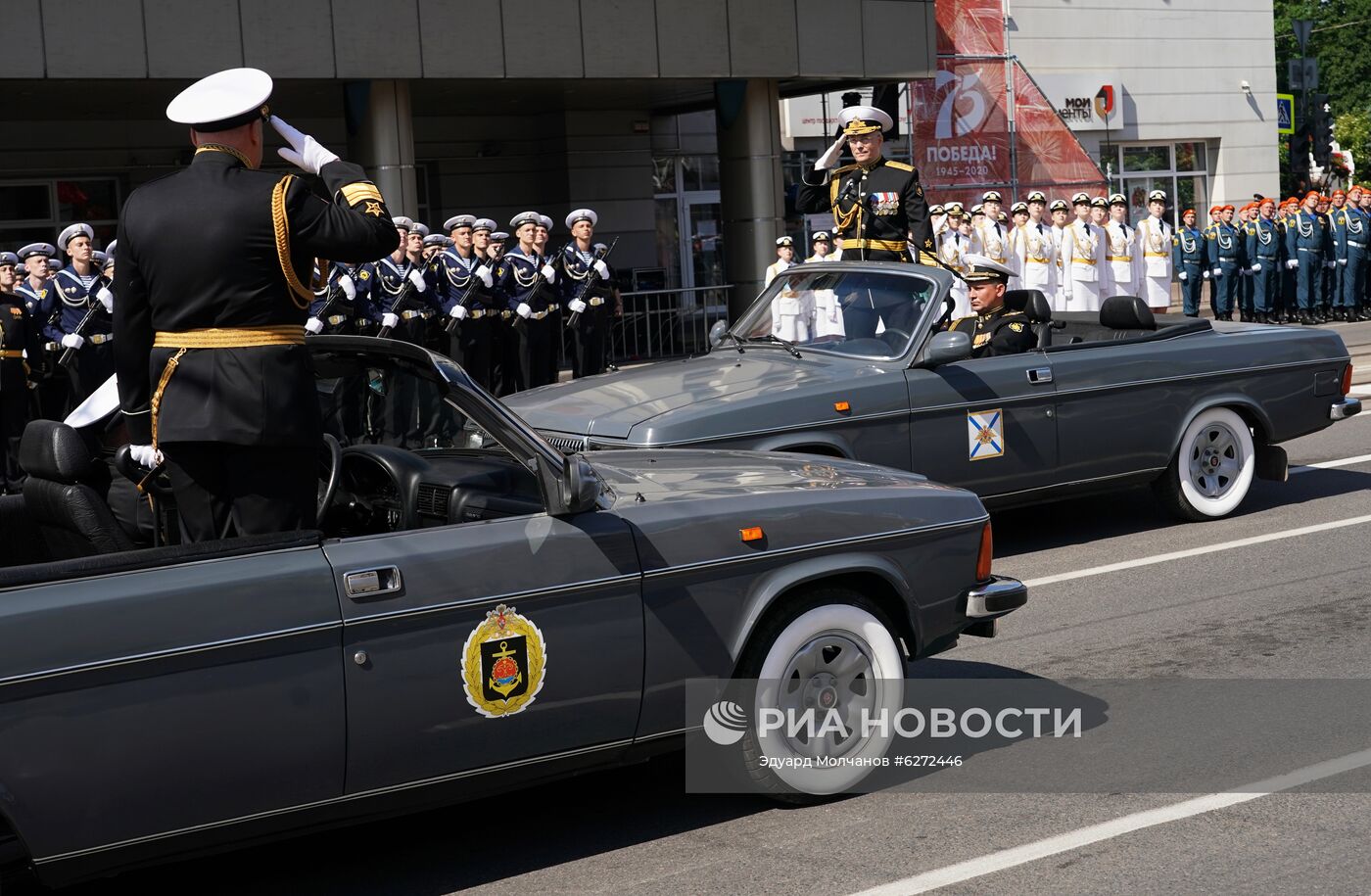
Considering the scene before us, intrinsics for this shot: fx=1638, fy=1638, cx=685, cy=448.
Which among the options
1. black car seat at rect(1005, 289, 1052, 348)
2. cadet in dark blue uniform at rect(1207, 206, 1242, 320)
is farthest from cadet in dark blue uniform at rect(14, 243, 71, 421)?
cadet in dark blue uniform at rect(1207, 206, 1242, 320)

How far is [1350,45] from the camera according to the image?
6322 centimetres

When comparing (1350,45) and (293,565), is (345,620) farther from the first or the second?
(1350,45)

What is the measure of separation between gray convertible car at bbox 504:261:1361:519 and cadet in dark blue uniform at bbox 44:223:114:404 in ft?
23.2

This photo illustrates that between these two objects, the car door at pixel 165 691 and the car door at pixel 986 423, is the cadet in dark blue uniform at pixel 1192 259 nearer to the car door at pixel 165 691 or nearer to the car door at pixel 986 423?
the car door at pixel 986 423

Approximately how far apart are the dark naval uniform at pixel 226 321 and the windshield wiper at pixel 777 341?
4735 mm

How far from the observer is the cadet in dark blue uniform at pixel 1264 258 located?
25391 millimetres

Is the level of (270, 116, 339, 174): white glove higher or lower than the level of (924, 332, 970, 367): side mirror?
higher

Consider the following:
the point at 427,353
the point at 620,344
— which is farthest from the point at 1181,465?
the point at 620,344

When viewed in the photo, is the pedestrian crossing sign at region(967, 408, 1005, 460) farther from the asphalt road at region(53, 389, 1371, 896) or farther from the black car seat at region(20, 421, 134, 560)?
the black car seat at region(20, 421, 134, 560)

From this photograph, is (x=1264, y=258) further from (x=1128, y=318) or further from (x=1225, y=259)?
(x=1128, y=318)

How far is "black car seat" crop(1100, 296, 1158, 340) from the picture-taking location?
9.97 meters

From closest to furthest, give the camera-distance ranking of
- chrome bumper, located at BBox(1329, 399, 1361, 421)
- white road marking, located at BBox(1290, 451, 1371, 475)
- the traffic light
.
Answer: chrome bumper, located at BBox(1329, 399, 1361, 421), white road marking, located at BBox(1290, 451, 1371, 475), the traffic light

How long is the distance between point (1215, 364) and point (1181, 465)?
2.09ft

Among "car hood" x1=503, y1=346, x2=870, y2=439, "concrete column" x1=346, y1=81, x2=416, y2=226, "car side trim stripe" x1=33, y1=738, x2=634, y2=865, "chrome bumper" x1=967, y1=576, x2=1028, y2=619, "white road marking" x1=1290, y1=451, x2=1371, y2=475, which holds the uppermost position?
"concrete column" x1=346, y1=81, x2=416, y2=226
